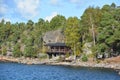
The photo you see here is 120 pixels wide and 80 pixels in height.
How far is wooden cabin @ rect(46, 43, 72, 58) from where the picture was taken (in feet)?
340

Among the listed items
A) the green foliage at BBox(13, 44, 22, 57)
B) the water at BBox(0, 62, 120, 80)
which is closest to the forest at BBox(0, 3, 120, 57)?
the green foliage at BBox(13, 44, 22, 57)

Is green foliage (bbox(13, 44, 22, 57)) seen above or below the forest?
below

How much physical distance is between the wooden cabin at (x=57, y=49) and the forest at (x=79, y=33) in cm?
381

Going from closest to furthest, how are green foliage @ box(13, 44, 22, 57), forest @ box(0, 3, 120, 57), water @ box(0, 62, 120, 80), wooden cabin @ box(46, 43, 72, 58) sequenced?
water @ box(0, 62, 120, 80)
forest @ box(0, 3, 120, 57)
wooden cabin @ box(46, 43, 72, 58)
green foliage @ box(13, 44, 22, 57)

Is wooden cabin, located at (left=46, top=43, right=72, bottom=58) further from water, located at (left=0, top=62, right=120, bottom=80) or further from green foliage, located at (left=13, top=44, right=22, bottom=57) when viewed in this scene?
water, located at (left=0, top=62, right=120, bottom=80)

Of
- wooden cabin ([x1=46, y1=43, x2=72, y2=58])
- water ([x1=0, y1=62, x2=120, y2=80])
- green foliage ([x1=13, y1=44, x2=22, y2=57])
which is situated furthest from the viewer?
green foliage ([x1=13, y1=44, x2=22, y2=57])

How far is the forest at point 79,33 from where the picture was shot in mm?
83188

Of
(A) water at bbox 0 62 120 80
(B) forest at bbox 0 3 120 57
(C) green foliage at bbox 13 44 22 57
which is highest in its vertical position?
(B) forest at bbox 0 3 120 57

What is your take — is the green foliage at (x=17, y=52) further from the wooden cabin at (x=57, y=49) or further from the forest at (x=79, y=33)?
the wooden cabin at (x=57, y=49)

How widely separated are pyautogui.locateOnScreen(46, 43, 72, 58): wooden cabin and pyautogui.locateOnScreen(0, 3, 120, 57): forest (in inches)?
150

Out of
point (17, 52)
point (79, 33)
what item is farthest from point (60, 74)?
point (17, 52)

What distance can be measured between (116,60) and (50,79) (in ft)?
109

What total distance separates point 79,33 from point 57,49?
10.7 meters

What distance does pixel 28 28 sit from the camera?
13950 cm
